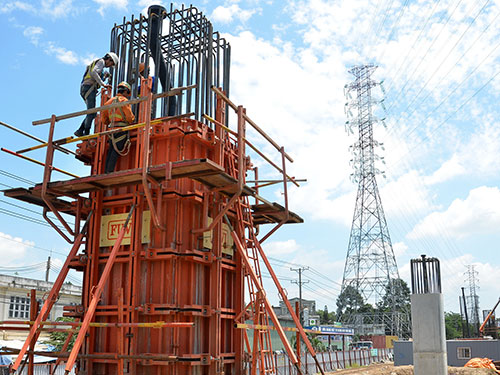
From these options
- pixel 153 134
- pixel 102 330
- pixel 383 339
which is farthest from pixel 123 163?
pixel 383 339

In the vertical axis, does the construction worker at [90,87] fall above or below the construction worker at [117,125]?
above

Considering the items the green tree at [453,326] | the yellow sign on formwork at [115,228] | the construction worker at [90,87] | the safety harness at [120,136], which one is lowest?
the green tree at [453,326]

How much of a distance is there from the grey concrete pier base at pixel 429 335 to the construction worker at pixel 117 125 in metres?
11.7

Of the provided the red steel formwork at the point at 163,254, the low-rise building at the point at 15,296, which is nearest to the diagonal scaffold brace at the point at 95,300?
the red steel formwork at the point at 163,254

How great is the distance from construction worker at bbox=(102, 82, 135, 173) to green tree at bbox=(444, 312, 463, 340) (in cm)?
11683

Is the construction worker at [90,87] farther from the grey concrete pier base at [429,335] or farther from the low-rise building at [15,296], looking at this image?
the low-rise building at [15,296]

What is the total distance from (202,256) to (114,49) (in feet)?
23.5

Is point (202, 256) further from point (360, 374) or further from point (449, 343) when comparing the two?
point (449, 343)

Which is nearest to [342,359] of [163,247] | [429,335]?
[429,335]

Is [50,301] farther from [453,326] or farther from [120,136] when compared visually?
[453,326]

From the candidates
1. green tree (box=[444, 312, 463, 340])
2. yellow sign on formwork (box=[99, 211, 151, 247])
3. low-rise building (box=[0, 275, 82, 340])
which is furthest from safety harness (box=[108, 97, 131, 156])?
green tree (box=[444, 312, 463, 340])

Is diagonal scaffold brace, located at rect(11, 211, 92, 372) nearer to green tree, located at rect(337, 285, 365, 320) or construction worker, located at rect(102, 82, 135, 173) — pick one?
construction worker, located at rect(102, 82, 135, 173)

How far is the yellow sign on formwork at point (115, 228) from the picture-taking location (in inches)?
464

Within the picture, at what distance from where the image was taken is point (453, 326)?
442 feet
